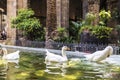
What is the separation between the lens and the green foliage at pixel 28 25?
79.4 ft

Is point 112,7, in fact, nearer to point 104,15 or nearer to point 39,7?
point 104,15

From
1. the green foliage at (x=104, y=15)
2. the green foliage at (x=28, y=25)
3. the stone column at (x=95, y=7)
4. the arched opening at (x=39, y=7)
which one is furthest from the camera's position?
the arched opening at (x=39, y=7)

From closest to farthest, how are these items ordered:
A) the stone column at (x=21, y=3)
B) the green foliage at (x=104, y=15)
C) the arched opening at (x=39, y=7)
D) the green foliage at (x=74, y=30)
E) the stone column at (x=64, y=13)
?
1. the green foliage at (x=104, y=15)
2. the green foliage at (x=74, y=30)
3. the stone column at (x=64, y=13)
4. the stone column at (x=21, y=3)
5. the arched opening at (x=39, y=7)

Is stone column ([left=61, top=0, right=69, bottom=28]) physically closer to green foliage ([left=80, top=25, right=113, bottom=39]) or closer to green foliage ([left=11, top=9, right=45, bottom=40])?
green foliage ([left=11, top=9, right=45, bottom=40])

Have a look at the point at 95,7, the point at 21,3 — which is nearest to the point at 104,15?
the point at 95,7

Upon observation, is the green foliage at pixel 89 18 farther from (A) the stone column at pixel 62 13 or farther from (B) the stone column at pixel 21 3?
(B) the stone column at pixel 21 3

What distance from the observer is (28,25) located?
79.0ft

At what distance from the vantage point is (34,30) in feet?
80.3

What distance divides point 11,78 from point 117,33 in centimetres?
1523

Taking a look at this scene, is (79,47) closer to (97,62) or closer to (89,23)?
(89,23)

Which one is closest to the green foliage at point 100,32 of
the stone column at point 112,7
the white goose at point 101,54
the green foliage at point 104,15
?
the green foliage at point 104,15

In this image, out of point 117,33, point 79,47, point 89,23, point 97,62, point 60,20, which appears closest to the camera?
point 97,62

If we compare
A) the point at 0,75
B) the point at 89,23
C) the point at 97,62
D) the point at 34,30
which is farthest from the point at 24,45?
the point at 0,75

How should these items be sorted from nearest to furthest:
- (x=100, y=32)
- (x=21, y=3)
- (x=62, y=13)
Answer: (x=100, y=32)
(x=62, y=13)
(x=21, y=3)
